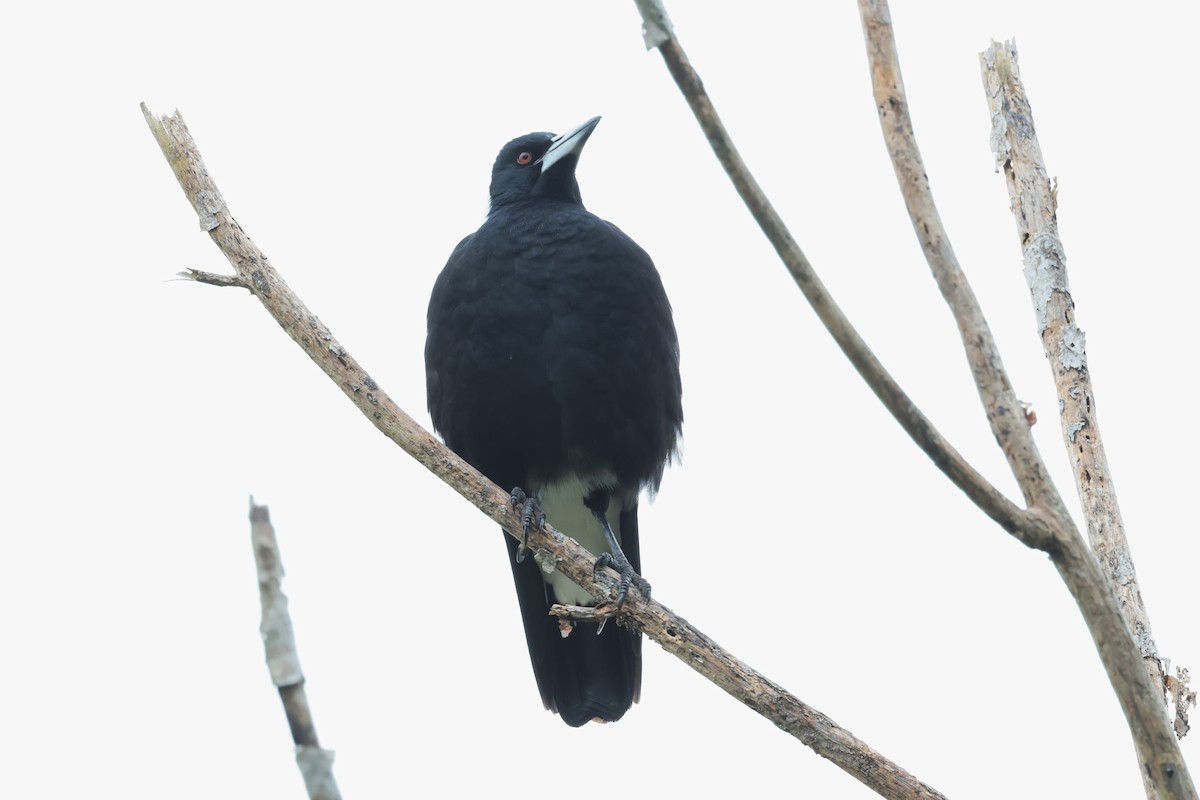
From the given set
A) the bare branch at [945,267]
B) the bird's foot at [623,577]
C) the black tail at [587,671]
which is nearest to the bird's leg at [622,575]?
the bird's foot at [623,577]

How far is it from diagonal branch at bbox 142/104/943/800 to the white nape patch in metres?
0.87

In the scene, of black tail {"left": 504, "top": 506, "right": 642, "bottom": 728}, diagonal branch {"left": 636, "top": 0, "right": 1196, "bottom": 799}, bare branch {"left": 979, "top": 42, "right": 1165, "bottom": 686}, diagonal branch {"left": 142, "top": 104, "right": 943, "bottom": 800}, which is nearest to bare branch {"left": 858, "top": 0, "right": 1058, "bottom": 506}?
diagonal branch {"left": 636, "top": 0, "right": 1196, "bottom": 799}

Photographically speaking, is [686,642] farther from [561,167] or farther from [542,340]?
[561,167]

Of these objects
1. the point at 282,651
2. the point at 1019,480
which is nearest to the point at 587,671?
the point at 1019,480

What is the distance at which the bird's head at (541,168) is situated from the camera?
5.19 m

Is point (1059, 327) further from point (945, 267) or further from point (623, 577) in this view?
point (623, 577)

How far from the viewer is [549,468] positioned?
4520mm

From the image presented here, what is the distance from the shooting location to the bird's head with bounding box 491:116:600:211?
5188 millimetres

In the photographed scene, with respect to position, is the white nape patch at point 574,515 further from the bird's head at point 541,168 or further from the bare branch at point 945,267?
the bare branch at point 945,267

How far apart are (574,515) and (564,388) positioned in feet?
2.12

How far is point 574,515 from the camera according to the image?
15.9 feet

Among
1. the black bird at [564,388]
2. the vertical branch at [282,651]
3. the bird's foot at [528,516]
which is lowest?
the vertical branch at [282,651]

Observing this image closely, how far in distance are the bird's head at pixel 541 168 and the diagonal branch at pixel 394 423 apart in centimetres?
171

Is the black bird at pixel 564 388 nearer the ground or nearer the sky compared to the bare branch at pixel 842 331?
nearer the sky
